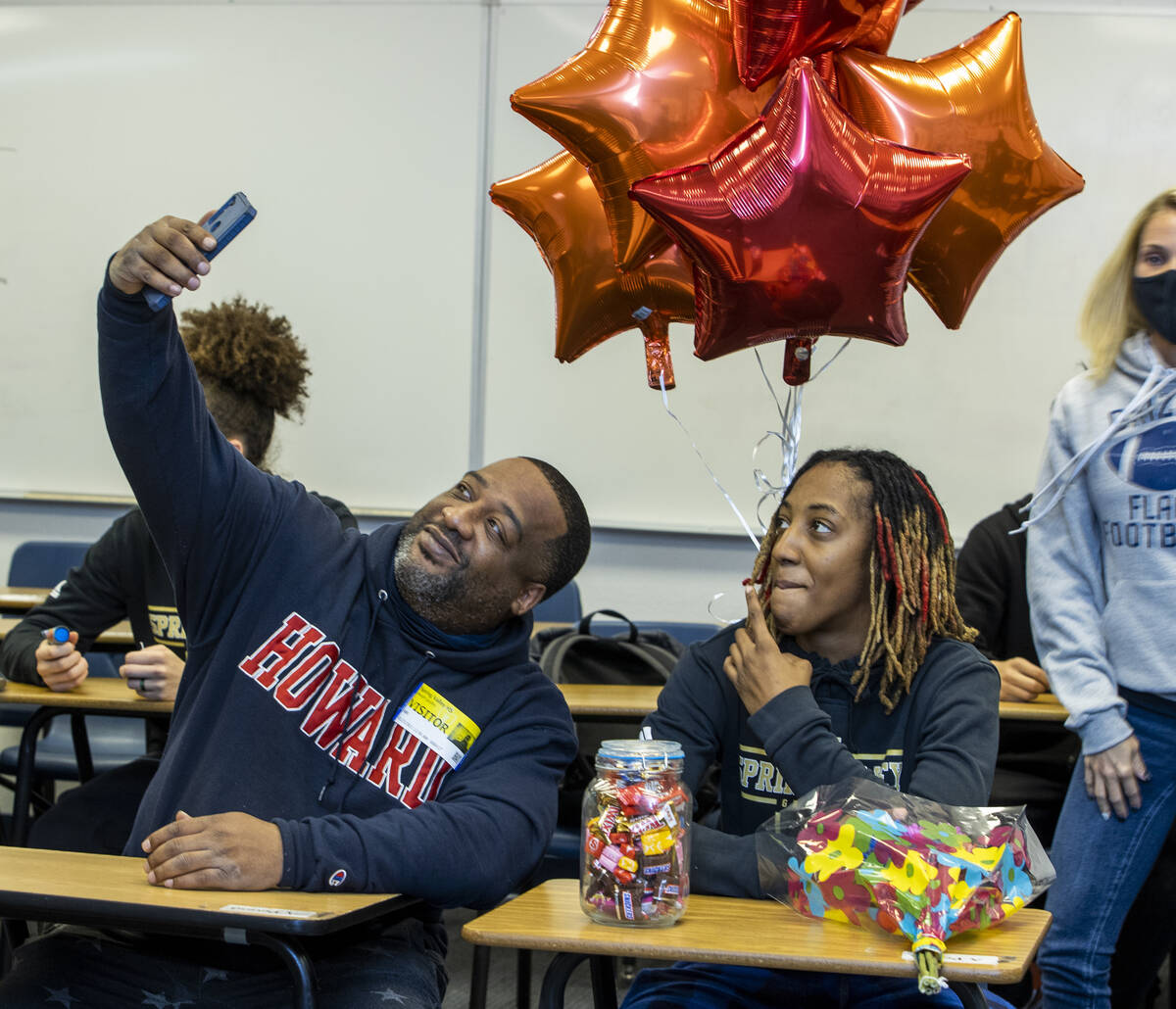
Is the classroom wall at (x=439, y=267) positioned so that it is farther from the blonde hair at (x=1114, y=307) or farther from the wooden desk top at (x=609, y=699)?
the blonde hair at (x=1114, y=307)

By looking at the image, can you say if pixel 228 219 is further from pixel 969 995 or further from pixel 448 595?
pixel 969 995

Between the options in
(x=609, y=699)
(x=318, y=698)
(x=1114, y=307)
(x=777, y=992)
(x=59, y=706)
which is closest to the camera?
(x=777, y=992)

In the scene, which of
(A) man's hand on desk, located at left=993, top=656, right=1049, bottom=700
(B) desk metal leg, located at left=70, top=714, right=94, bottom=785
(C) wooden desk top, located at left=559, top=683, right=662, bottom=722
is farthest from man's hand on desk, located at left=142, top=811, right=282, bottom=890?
(A) man's hand on desk, located at left=993, top=656, right=1049, bottom=700

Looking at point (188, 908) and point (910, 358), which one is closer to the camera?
point (188, 908)

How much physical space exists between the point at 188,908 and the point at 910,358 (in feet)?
11.3

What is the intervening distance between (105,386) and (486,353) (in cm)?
278

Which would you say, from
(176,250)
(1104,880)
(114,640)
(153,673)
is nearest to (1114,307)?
(1104,880)

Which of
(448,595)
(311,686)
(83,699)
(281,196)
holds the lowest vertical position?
(83,699)

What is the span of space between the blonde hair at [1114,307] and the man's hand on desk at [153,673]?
175 centimetres

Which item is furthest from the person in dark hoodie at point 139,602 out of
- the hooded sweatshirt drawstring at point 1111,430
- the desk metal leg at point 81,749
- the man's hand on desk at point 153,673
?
the hooded sweatshirt drawstring at point 1111,430

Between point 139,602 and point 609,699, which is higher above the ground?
point 139,602

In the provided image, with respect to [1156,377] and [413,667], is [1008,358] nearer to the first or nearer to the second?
[1156,377]

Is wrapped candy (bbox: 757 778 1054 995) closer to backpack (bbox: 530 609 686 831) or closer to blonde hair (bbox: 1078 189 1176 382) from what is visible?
blonde hair (bbox: 1078 189 1176 382)

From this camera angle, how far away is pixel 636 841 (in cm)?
125
